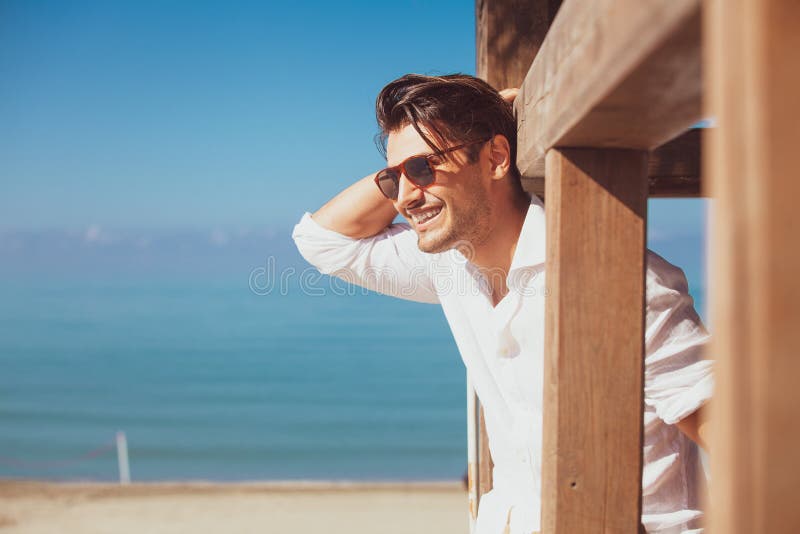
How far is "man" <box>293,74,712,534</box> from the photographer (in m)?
1.67

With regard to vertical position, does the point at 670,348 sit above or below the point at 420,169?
below

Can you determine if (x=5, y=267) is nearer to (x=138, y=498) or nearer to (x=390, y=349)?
(x=390, y=349)

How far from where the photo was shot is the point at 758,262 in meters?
0.45

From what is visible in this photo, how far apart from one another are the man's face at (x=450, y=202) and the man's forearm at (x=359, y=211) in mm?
309

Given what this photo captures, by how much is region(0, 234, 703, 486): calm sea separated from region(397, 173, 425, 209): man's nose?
968 cm

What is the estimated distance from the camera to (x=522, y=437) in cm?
205

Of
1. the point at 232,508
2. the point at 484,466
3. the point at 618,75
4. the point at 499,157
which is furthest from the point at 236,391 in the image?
the point at 618,75

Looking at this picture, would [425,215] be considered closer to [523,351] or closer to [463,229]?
[463,229]

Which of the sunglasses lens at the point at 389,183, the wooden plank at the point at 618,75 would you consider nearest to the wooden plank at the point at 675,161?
the sunglasses lens at the point at 389,183

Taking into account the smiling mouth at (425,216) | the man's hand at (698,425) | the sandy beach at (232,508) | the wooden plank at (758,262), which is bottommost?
A: the sandy beach at (232,508)

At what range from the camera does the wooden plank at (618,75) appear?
70cm

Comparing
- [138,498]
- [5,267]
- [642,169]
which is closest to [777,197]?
[642,169]

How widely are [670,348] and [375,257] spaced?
4.37 ft

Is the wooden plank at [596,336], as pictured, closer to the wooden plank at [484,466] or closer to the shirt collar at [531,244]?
the shirt collar at [531,244]
